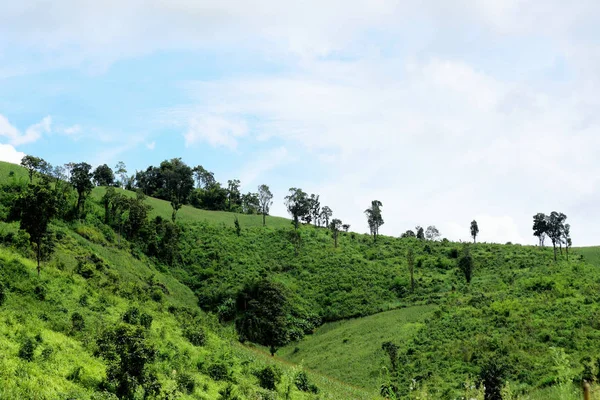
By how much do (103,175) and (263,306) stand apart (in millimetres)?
101585

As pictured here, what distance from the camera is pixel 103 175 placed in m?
149

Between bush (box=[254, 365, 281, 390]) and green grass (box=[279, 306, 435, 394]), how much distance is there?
18.4 metres

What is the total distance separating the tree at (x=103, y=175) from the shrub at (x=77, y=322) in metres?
125

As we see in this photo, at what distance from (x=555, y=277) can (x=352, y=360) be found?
39164mm

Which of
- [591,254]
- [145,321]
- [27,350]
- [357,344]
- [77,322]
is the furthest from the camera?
[591,254]

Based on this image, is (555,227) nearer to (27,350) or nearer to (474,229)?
(474,229)

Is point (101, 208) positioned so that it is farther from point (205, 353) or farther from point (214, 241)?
point (205, 353)

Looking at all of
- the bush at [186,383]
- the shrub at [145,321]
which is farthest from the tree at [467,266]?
the bush at [186,383]

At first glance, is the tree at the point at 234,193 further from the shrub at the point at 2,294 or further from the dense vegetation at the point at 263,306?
the shrub at the point at 2,294

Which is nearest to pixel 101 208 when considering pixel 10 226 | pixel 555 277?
pixel 10 226

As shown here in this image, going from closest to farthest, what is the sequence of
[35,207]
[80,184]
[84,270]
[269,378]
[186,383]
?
1. [186,383]
2. [269,378]
3. [35,207]
4. [84,270]
5. [80,184]

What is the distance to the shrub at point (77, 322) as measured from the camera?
31.0 meters

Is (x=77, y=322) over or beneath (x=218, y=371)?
over

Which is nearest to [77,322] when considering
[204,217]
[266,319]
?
[266,319]
